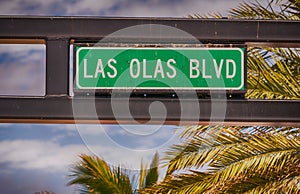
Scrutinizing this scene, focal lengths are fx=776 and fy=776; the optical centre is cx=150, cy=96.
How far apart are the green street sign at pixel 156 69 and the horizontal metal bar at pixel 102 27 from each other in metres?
0.14

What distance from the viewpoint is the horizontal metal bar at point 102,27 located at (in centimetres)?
515

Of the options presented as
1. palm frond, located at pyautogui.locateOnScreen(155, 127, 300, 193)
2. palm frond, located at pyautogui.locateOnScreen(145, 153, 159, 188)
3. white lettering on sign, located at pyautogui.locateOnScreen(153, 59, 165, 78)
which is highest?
white lettering on sign, located at pyautogui.locateOnScreen(153, 59, 165, 78)

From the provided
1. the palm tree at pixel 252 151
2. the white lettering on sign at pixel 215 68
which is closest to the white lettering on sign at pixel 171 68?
the white lettering on sign at pixel 215 68

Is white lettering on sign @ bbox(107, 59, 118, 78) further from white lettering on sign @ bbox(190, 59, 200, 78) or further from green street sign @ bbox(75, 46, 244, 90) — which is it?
white lettering on sign @ bbox(190, 59, 200, 78)

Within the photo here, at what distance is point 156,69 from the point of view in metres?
4.99

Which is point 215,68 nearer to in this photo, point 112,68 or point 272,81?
point 112,68

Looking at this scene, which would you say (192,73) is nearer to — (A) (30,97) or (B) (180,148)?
(A) (30,97)

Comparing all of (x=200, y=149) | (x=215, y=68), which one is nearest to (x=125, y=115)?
(x=215, y=68)

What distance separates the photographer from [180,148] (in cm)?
1195

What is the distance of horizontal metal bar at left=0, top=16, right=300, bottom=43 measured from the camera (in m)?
5.15

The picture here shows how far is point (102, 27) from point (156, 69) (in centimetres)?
49

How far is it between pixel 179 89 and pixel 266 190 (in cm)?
592

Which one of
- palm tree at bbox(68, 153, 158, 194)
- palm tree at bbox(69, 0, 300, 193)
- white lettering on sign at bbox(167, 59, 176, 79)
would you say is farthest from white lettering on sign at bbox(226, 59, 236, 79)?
palm tree at bbox(68, 153, 158, 194)

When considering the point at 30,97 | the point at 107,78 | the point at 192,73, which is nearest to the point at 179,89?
the point at 192,73
